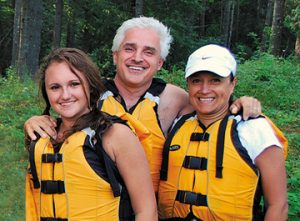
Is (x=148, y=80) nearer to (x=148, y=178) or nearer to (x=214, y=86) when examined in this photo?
(x=214, y=86)

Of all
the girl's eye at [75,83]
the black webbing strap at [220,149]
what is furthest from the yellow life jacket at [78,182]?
the black webbing strap at [220,149]

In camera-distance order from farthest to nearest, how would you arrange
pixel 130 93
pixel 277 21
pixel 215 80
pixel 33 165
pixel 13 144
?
pixel 277 21 → pixel 13 144 → pixel 130 93 → pixel 215 80 → pixel 33 165

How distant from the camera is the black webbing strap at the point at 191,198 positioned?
8.78 ft

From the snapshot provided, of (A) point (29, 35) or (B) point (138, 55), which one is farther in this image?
(A) point (29, 35)

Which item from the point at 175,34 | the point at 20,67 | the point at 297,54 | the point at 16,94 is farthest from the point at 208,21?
the point at 16,94

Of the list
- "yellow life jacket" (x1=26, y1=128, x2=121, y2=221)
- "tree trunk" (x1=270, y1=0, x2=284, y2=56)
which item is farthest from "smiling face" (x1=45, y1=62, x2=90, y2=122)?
"tree trunk" (x1=270, y1=0, x2=284, y2=56)

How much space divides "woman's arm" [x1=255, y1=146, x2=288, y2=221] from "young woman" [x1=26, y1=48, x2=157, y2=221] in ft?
2.08

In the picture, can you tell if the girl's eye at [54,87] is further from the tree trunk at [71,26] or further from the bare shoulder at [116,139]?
the tree trunk at [71,26]

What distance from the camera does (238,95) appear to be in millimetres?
8930

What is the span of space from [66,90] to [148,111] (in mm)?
730

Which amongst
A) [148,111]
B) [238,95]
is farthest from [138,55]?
[238,95]

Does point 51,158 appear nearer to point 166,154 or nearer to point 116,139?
point 116,139

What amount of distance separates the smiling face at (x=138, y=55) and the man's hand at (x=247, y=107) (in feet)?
2.09

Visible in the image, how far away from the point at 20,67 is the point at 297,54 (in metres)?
8.81
